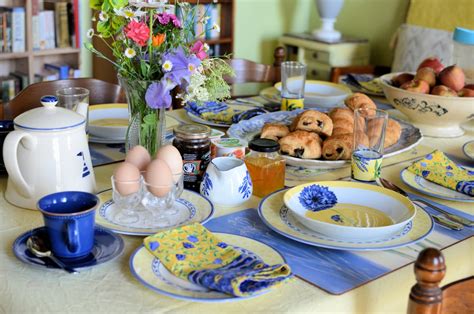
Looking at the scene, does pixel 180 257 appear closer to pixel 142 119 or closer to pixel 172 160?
pixel 172 160

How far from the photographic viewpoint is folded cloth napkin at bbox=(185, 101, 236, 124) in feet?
6.02

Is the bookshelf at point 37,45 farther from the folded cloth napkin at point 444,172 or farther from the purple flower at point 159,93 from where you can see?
the folded cloth napkin at point 444,172

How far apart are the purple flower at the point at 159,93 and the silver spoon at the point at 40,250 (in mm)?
352

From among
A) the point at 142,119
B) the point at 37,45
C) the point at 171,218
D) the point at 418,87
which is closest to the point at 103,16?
the point at 142,119

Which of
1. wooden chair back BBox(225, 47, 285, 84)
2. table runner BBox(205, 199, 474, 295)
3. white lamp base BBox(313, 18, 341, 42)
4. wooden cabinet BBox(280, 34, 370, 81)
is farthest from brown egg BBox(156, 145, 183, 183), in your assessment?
white lamp base BBox(313, 18, 341, 42)

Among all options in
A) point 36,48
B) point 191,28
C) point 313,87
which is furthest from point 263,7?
point 191,28

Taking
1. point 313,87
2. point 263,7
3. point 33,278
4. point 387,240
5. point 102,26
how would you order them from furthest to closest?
point 263,7 < point 313,87 < point 102,26 < point 387,240 < point 33,278

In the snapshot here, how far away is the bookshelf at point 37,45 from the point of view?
3445mm

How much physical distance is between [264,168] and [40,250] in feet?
1.60

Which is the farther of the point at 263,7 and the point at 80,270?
the point at 263,7

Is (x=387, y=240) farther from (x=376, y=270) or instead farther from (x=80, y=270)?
(x=80, y=270)

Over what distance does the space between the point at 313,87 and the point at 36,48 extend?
6.28 ft

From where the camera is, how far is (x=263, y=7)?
4.29 meters

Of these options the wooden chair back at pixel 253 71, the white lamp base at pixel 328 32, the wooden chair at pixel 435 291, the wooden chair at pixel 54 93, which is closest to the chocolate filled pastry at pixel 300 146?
the wooden chair at pixel 435 291
